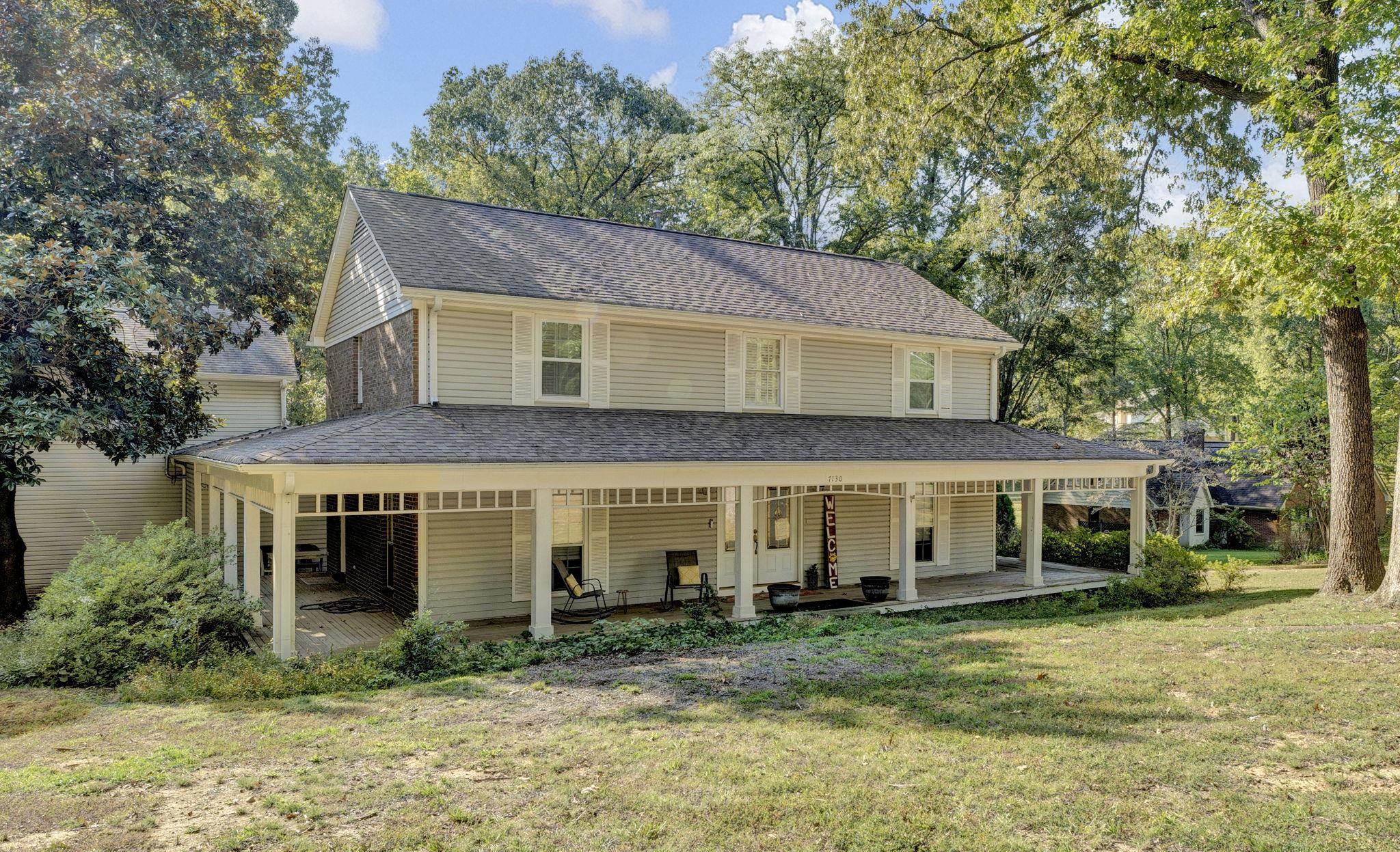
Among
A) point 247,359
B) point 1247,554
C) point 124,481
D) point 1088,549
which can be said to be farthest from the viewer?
point 1247,554

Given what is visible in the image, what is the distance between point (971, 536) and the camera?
1870 centimetres

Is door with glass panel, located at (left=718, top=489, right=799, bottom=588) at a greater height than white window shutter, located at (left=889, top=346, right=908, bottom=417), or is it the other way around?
white window shutter, located at (left=889, top=346, right=908, bottom=417)

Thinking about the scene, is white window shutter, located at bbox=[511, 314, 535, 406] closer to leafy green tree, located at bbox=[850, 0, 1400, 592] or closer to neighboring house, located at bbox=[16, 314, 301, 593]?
neighboring house, located at bbox=[16, 314, 301, 593]

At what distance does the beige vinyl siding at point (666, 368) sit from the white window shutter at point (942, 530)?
6333mm

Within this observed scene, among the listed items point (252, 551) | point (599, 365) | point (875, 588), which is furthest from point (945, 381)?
point (252, 551)

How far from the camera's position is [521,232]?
15.7m

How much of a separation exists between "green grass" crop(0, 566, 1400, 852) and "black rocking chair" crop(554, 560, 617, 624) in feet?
11.8

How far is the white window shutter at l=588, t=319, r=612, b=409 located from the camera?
45.8 feet

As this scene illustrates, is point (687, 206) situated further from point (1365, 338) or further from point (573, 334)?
point (1365, 338)

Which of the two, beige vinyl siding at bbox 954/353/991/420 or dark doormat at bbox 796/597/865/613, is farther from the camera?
beige vinyl siding at bbox 954/353/991/420

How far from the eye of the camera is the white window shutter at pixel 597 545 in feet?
45.9

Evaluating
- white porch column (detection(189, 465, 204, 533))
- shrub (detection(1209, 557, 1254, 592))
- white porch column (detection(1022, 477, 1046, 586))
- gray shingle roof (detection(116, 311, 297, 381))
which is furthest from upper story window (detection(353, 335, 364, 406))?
shrub (detection(1209, 557, 1254, 592))

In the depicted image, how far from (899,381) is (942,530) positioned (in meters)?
3.72

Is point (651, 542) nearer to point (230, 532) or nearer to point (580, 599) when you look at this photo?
point (580, 599)
